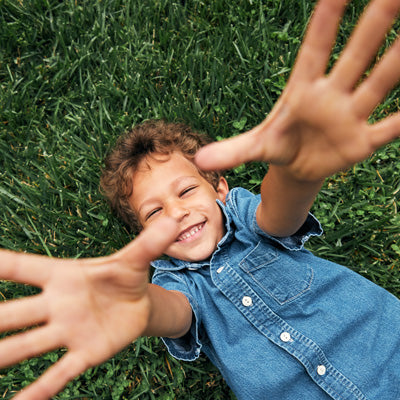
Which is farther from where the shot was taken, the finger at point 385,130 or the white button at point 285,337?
the white button at point 285,337

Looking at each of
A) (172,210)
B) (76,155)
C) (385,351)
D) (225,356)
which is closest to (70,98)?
(76,155)

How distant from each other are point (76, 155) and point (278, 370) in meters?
1.93

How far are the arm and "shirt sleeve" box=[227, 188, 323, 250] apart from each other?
684mm

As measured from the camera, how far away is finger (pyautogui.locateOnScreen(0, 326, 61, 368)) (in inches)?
44.4

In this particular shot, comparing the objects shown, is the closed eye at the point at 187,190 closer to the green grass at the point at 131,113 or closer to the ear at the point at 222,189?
the ear at the point at 222,189

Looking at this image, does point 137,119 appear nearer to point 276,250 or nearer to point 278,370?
point 276,250

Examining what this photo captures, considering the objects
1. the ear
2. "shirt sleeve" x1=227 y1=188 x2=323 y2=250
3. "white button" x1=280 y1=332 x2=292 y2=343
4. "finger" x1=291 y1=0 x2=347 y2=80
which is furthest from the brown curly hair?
"finger" x1=291 y1=0 x2=347 y2=80

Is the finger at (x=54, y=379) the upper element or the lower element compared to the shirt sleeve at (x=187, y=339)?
upper

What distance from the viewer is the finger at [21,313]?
1128 millimetres

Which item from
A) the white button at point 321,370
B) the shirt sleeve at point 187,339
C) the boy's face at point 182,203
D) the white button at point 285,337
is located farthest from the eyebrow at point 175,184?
the white button at point 321,370

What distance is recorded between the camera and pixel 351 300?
6.57 feet

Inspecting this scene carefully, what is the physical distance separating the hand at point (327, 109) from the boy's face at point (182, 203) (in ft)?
3.06

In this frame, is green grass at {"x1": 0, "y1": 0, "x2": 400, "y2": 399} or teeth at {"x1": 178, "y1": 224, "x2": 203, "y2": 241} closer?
teeth at {"x1": 178, "y1": 224, "x2": 203, "y2": 241}

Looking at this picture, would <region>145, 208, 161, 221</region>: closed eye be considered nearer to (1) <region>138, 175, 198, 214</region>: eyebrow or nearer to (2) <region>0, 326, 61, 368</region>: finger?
(1) <region>138, 175, 198, 214</region>: eyebrow
